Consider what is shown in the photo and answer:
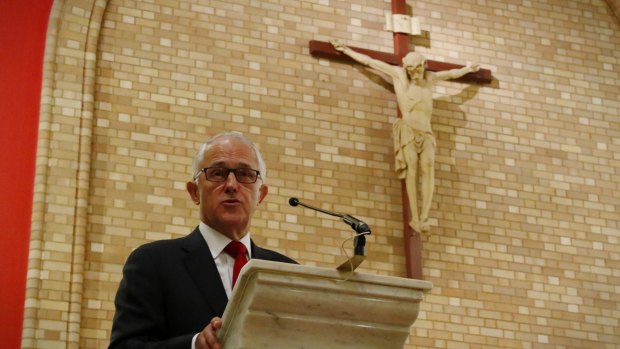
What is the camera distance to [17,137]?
8.07m

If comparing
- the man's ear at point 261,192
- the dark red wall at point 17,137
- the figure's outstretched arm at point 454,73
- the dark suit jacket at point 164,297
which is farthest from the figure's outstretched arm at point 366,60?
the dark suit jacket at point 164,297

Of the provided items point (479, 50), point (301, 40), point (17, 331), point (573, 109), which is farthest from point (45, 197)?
point (573, 109)

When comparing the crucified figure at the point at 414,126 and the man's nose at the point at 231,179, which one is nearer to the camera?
the man's nose at the point at 231,179

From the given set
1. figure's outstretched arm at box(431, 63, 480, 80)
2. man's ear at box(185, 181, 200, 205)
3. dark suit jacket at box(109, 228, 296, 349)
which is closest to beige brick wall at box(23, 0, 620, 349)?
figure's outstretched arm at box(431, 63, 480, 80)

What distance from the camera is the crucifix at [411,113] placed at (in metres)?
8.87

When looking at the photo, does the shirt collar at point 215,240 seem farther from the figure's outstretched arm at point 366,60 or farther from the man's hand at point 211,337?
the figure's outstretched arm at point 366,60

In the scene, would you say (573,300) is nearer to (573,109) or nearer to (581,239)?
(581,239)

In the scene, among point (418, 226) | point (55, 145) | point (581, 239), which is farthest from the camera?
point (581, 239)

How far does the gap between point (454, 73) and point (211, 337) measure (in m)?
6.97

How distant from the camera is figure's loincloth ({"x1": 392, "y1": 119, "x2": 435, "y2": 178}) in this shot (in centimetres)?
898

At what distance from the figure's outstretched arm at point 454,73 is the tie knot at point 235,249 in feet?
20.3

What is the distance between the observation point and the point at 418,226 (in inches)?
348

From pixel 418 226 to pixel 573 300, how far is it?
164 cm

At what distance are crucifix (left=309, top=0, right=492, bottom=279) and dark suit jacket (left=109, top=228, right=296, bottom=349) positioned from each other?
18.4ft
